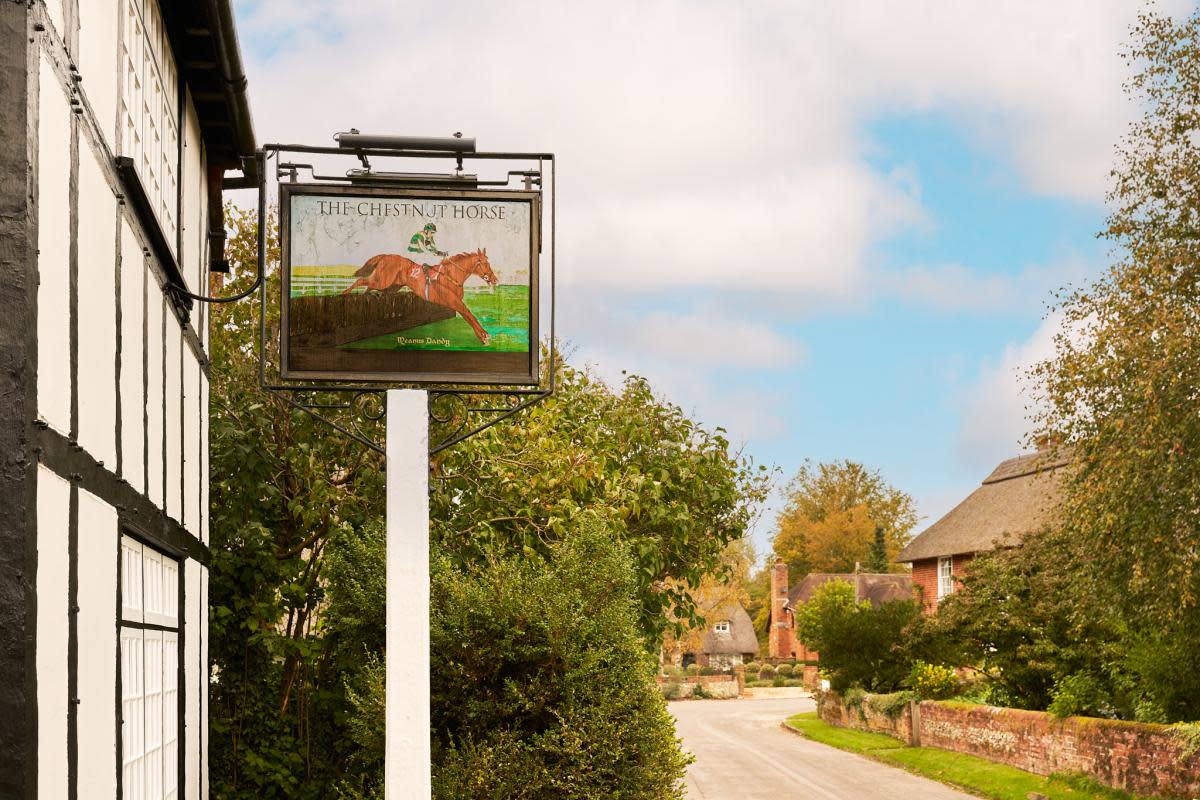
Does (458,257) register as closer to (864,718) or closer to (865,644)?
(864,718)

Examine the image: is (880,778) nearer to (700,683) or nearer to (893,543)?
(700,683)

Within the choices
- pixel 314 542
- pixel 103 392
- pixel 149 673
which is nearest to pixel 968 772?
pixel 314 542

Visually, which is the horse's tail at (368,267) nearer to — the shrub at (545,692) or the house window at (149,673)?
the house window at (149,673)

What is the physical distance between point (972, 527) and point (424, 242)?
4186 cm

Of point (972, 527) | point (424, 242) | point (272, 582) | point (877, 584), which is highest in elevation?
point (424, 242)

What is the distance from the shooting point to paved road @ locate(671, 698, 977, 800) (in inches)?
940

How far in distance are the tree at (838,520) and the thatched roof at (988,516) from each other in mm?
40535

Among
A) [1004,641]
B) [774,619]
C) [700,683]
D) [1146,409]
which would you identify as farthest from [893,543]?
[1146,409]

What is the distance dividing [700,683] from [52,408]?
214ft

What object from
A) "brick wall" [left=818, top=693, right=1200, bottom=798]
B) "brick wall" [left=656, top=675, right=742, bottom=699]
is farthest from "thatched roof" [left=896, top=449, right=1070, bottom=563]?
"brick wall" [left=656, top=675, right=742, bottom=699]

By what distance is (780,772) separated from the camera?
27.8 metres

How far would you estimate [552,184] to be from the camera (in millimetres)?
11305

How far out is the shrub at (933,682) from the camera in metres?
33.9

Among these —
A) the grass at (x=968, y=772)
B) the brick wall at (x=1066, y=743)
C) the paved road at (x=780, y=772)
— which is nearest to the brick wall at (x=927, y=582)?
the paved road at (x=780, y=772)
